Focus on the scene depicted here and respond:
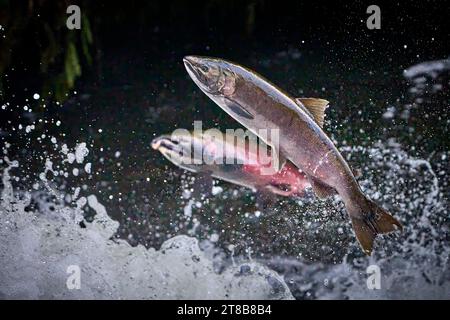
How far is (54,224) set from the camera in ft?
6.17

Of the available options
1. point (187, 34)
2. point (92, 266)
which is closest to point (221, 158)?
point (92, 266)

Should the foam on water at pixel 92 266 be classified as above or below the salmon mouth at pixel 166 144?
below

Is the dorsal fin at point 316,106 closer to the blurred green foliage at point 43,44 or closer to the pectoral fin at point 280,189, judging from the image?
the pectoral fin at point 280,189

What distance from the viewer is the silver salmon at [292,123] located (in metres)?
1.05

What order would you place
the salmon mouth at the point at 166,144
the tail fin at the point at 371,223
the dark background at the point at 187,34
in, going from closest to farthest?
the tail fin at the point at 371,223 → the salmon mouth at the point at 166,144 → the dark background at the point at 187,34

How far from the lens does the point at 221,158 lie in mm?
1486

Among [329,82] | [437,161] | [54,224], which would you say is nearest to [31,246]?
[54,224]

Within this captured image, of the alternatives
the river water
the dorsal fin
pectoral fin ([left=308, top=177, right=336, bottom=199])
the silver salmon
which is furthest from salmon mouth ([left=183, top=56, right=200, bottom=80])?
the river water

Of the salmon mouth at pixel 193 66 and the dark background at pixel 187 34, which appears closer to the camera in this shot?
the salmon mouth at pixel 193 66

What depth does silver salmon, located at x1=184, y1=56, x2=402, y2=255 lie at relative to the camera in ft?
3.44

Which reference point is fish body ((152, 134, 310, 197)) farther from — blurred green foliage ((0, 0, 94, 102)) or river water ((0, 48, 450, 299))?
blurred green foliage ((0, 0, 94, 102))

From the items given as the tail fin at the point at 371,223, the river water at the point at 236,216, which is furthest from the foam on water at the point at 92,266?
the tail fin at the point at 371,223

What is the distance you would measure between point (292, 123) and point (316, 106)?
73 millimetres

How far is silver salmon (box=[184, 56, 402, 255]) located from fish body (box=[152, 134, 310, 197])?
0.36 metres
